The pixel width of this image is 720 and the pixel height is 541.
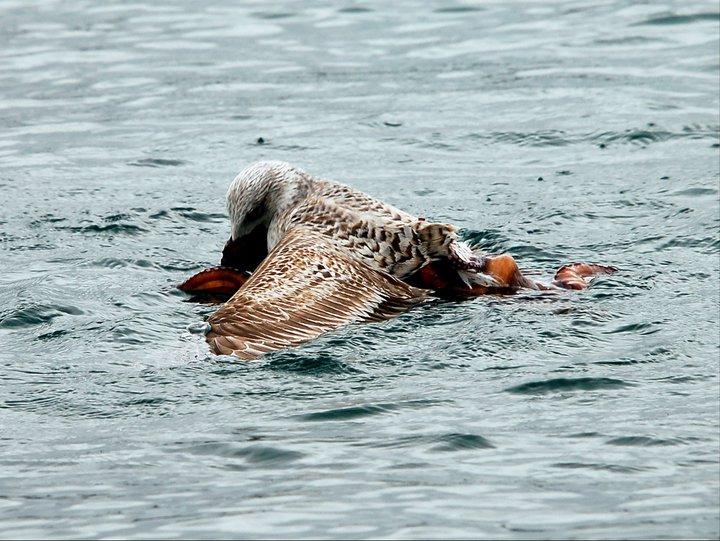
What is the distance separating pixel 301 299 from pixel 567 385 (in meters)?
1.59

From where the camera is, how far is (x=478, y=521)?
16.5 ft

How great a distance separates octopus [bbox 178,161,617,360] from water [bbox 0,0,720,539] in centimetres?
17

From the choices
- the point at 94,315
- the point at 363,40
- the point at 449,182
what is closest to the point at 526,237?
the point at 449,182

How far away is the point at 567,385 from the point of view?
653 cm

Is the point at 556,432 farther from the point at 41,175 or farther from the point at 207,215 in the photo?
the point at 41,175

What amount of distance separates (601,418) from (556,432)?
27 centimetres

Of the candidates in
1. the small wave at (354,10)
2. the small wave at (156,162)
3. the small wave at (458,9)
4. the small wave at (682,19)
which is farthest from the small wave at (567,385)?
the small wave at (354,10)

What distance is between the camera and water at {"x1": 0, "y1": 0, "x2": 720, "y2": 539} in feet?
17.6

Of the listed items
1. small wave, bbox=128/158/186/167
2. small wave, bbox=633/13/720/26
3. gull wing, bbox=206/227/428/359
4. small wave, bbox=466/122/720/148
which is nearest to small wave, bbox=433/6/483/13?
small wave, bbox=633/13/720/26

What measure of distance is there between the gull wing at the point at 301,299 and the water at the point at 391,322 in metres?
A: 0.15

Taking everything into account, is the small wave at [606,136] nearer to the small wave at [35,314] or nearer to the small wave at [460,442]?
the small wave at [35,314]

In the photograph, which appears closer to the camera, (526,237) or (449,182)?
(526,237)

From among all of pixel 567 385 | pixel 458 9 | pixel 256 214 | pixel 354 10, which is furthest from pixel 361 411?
pixel 354 10

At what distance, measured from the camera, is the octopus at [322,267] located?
23.5 feet
